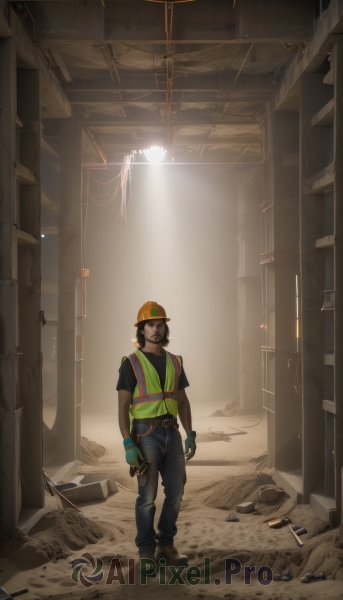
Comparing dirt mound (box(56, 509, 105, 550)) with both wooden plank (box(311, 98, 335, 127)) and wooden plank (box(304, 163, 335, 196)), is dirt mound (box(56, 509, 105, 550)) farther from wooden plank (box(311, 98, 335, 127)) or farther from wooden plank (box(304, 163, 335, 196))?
wooden plank (box(311, 98, 335, 127))

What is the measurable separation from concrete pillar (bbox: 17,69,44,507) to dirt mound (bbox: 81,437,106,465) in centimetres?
411

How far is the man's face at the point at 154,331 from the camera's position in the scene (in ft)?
19.7

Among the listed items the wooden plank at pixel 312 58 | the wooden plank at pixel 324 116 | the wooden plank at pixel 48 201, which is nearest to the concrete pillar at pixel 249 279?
the wooden plank at pixel 48 201

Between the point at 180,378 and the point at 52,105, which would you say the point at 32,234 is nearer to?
Answer: the point at 180,378

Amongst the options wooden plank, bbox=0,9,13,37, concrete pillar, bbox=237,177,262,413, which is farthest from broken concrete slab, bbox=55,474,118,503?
concrete pillar, bbox=237,177,262,413

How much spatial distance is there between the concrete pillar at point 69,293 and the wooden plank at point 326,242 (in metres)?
5.09

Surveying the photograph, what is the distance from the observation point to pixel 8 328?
22.0 feet

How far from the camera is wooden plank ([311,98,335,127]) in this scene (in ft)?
24.7

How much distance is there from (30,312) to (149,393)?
2.72 m

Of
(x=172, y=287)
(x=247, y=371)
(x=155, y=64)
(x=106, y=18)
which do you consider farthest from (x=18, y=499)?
(x=172, y=287)

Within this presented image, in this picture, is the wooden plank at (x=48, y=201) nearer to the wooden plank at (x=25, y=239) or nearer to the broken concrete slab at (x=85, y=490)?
the wooden plank at (x=25, y=239)

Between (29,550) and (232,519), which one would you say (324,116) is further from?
(29,550)

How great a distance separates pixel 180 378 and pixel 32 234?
294 cm

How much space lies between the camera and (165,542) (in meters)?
5.90
